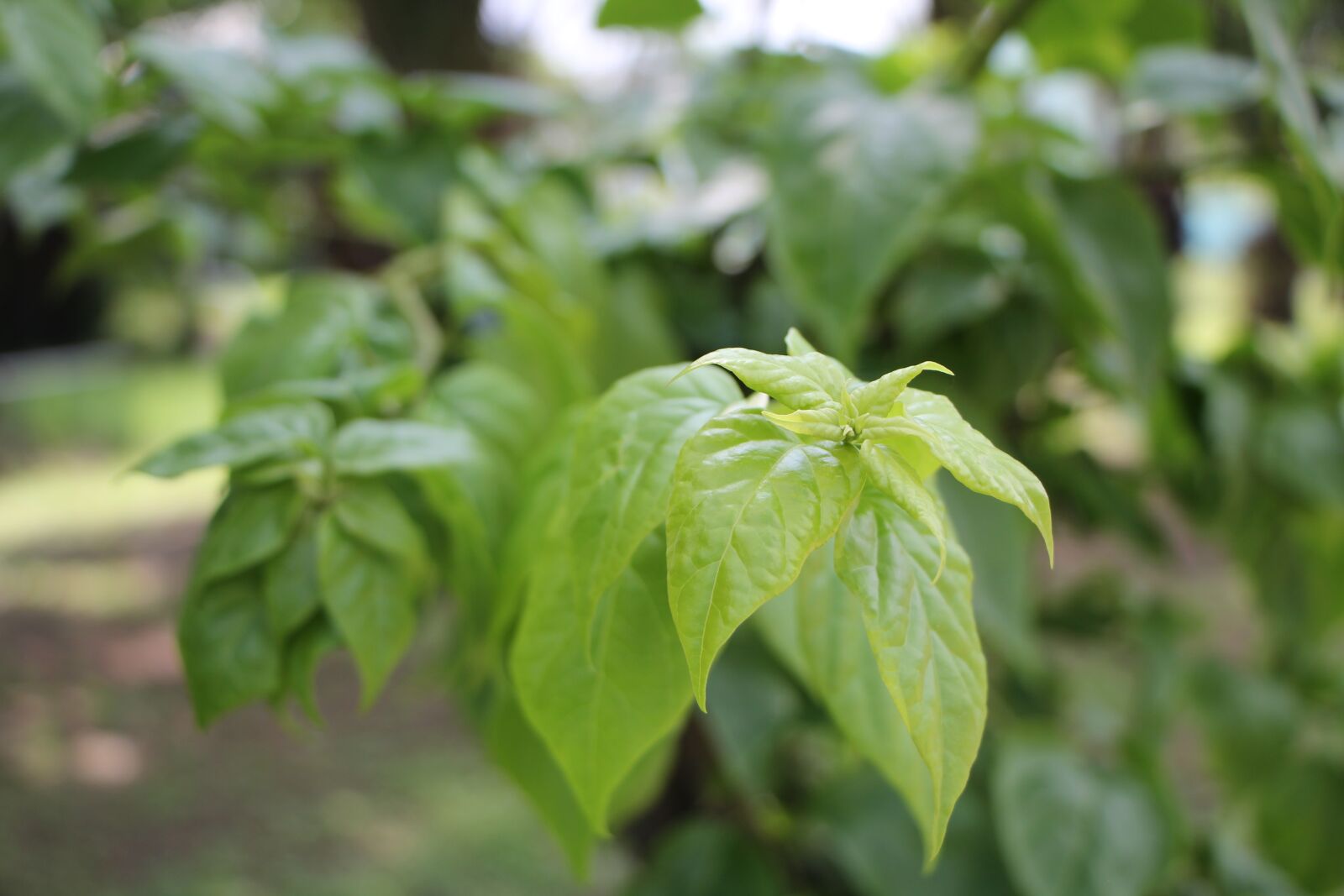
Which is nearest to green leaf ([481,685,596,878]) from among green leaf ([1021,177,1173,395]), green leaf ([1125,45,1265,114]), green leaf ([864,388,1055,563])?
green leaf ([864,388,1055,563])

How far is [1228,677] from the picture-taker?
1.91ft

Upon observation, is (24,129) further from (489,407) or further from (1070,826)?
(1070,826)

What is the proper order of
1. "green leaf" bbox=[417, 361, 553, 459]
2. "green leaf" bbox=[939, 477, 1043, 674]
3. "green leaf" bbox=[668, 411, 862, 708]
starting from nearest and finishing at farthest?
"green leaf" bbox=[668, 411, 862, 708], "green leaf" bbox=[417, 361, 553, 459], "green leaf" bbox=[939, 477, 1043, 674]

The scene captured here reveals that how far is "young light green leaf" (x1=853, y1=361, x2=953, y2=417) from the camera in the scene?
16cm

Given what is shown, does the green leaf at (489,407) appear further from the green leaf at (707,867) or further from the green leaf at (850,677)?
the green leaf at (707,867)

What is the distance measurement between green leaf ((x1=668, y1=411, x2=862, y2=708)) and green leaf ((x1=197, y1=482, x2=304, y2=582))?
0.12 m

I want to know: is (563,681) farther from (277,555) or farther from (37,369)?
(37,369)

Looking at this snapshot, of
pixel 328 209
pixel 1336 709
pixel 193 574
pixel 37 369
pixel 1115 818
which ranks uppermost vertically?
pixel 193 574

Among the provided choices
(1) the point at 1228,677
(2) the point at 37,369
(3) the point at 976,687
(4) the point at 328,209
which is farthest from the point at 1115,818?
(2) the point at 37,369

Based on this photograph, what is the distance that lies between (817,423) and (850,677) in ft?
0.25

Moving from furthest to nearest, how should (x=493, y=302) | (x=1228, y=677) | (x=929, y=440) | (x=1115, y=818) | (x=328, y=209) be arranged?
(x=328, y=209)
(x=1228, y=677)
(x=1115, y=818)
(x=493, y=302)
(x=929, y=440)

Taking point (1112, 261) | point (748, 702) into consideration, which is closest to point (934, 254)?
point (1112, 261)

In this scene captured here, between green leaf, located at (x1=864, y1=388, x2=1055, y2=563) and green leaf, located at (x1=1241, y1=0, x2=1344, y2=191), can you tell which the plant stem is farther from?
green leaf, located at (x1=864, y1=388, x2=1055, y2=563)

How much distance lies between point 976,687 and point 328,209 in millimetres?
724
